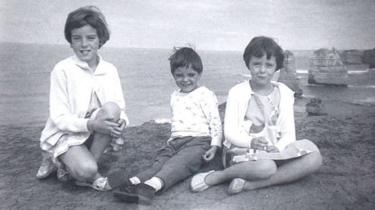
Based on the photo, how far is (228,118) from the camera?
6.97 feet

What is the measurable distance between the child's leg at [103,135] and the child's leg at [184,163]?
0.41 meters

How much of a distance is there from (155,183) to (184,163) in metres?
0.27

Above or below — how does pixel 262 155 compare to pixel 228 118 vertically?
below

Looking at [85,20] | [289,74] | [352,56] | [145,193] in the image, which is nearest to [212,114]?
[145,193]

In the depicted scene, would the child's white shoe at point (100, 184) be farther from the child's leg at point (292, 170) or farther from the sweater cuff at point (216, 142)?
the child's leg at point (292, 170)

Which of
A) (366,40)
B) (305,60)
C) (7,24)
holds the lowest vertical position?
(305,60)

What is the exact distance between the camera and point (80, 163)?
1.97 m

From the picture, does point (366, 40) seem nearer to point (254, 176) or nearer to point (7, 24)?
point (254, 176)

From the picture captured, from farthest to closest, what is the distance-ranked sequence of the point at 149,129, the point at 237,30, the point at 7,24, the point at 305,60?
the point at 305,60, the point at 237,30, the point at 149,129, the point at 7,24

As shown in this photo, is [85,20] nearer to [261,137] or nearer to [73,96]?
[73,96]

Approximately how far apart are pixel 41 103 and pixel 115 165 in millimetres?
13153

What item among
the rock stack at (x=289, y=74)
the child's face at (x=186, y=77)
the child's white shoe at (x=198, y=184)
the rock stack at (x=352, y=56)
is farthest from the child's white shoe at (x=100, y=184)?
the rock stack at (x=289, y=74)

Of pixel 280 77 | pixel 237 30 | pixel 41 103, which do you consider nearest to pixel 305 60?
pixel 280 77

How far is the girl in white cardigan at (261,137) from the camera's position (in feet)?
6.42
